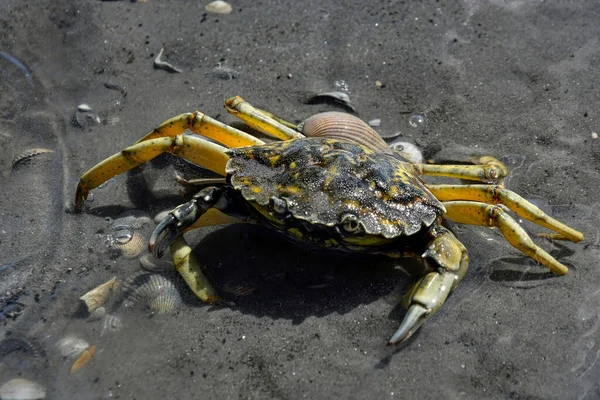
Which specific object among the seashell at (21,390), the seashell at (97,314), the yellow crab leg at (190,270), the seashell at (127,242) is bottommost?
the seashell at (21,390)

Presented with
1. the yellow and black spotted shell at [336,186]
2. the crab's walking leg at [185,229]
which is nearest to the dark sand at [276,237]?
the crab's walking leg at [185,229]

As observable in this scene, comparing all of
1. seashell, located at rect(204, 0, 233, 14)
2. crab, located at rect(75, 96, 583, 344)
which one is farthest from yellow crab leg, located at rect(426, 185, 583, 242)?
seashell, located at rect(204, 0, 233, 14)

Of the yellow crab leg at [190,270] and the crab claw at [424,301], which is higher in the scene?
the crab claw at [424,301]

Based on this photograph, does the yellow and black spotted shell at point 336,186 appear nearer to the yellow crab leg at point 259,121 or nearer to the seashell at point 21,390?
the yellow crab leg at point 259,121

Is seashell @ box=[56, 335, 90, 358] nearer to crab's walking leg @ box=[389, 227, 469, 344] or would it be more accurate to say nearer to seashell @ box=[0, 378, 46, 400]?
seashell @ box=[0, 378, 46, 400]

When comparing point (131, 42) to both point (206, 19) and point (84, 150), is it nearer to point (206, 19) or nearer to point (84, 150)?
point (206, 19)

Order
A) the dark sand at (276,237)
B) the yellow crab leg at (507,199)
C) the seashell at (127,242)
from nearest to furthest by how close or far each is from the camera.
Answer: the dark sand at (276,237) → the yellow crab leg at (507,199) → the seashell at (127,242)
